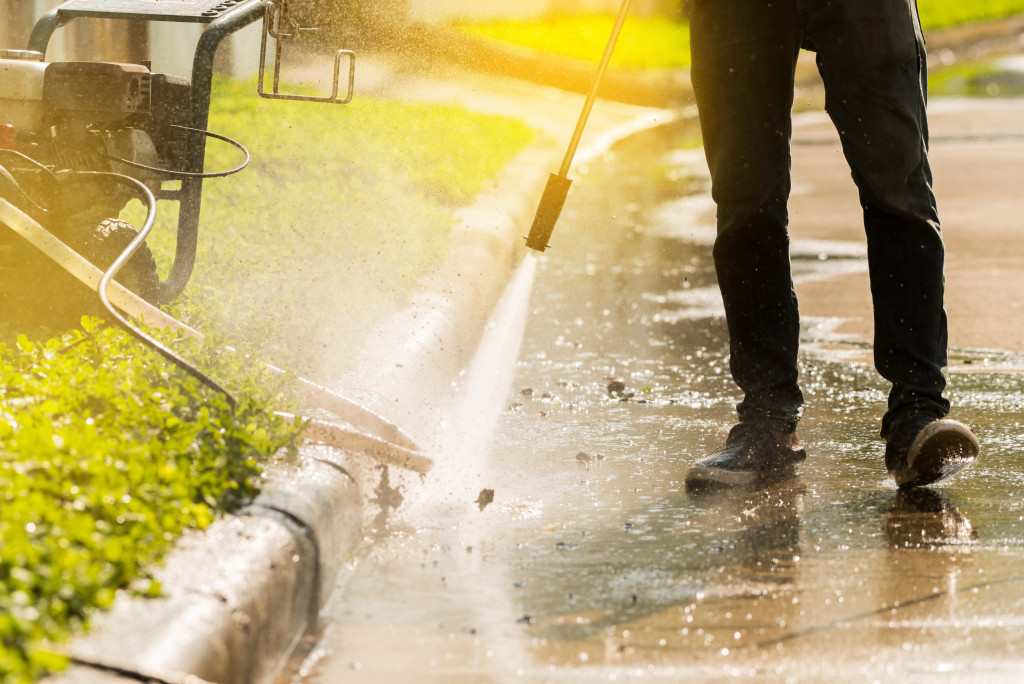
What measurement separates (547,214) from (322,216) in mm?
3187

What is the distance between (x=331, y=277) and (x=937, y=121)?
1162 cm

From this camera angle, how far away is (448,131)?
1123cm

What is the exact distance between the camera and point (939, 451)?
3.47 m

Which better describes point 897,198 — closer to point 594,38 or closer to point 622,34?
point 594,38

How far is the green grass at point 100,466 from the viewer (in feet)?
7.16

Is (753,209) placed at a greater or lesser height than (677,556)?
greater

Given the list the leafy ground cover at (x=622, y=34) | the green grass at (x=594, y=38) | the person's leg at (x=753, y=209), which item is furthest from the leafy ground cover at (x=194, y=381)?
the leafy ground cover at (x=622, y=34)

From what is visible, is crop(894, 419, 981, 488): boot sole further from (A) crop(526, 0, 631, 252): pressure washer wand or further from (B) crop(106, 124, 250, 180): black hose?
(B) crop(106, 124, 250, 180): black hose

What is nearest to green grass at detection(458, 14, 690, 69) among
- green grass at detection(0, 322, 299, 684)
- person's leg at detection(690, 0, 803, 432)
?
person's leg at detection(690, 0, 803, 432)

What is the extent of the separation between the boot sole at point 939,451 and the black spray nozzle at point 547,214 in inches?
44.2

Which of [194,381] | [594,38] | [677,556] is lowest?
[594,38]

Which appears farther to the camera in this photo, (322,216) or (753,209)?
(322,216)

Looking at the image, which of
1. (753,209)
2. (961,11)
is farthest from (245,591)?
(961,11)

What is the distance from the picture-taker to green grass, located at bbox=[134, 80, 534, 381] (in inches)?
189
